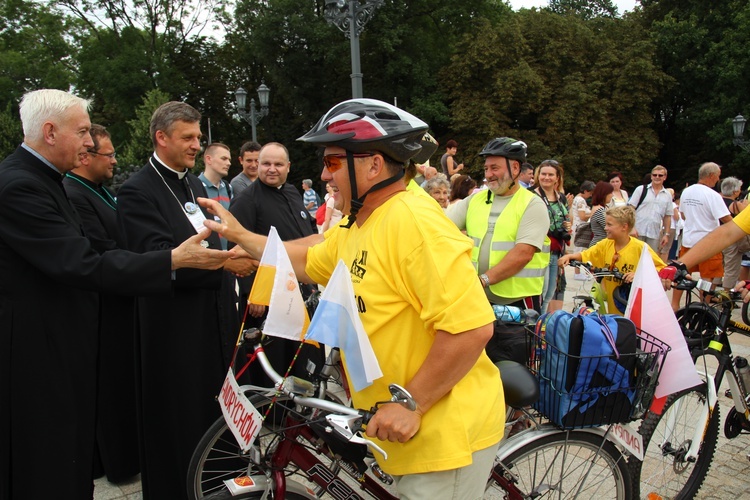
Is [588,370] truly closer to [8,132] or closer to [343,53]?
[343,53]

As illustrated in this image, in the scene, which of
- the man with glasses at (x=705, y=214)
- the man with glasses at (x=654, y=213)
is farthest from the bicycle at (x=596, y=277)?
the man with glasses at (x=654, y=213)

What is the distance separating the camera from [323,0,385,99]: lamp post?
1025 cm

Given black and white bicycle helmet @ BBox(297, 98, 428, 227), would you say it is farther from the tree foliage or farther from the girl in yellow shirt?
the tree foliage

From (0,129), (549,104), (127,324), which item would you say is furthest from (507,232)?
(0,129)

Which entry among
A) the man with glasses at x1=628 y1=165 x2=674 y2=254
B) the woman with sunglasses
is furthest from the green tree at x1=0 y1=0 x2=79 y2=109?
the woman with sunglasses

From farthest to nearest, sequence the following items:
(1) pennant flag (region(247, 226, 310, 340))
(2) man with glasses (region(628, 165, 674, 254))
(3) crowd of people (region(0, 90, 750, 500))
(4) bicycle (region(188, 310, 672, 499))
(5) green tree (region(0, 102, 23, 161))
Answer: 1. (5) green tree (region(0, 102, 23, 161))
2. (2) man with glasses (region(628, 165, 674, 254))
3. (4) bicycle (region(188, 310, 672, 499))
4. (1) pennant flag (region(247, 226, 310, 340))
5. (3) crowd of people (region(0, 90, 750, 500))

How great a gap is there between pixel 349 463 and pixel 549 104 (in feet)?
101

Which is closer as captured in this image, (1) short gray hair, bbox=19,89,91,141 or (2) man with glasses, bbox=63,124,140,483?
(1) short gray hair, bbox=19,89,91,141

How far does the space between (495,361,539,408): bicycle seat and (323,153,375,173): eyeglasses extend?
100 centimetres

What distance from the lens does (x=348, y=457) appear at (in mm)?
2238

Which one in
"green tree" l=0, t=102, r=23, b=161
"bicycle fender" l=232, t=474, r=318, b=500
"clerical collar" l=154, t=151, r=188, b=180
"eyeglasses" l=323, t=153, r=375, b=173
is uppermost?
"green tree" l=0, t=102, r=23, b=161

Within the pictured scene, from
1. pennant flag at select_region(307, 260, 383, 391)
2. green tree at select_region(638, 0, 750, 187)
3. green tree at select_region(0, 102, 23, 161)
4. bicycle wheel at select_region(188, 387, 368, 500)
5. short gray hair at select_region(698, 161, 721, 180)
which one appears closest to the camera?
pennant flag at select_region(307, 260, 383, 391)

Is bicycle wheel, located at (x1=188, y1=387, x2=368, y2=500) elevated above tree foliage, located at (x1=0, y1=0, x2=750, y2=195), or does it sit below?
below

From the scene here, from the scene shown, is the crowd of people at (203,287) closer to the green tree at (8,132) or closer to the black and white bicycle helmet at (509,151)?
the black and white bicycle helmet at (509,151)
